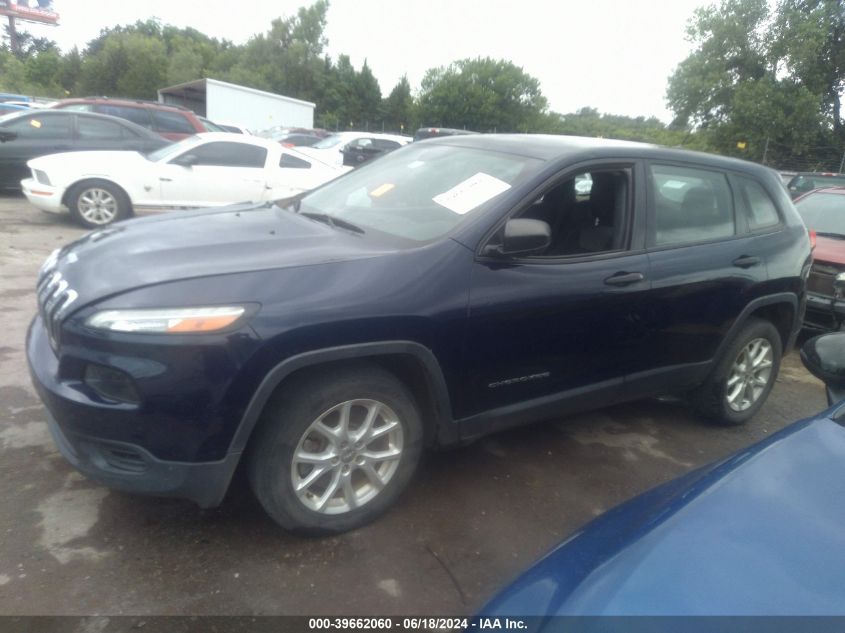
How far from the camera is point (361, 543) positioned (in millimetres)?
2902

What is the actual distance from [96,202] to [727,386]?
302 inches

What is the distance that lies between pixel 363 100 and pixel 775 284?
1938 inches

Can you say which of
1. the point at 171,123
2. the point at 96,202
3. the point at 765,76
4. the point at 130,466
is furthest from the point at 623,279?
the point at 765,76

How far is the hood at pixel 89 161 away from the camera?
332 inches

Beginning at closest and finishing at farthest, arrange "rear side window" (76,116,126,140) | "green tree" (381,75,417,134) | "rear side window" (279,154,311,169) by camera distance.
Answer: "rear side window" (279,154,311,169)
"rear side window" (76,116,126,140)
"green tree" (381,75,417,134)

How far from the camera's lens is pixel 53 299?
2.75 meters

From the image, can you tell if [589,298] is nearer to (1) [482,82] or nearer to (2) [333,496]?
(2) [333,496]

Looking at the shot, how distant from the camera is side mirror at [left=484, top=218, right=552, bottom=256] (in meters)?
3.01

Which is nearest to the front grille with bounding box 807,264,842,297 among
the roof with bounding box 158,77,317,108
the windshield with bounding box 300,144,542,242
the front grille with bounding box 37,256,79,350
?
the windshield with bounding box 300,144,542,242

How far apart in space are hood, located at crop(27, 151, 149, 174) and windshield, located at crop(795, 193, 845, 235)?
808 centimetres

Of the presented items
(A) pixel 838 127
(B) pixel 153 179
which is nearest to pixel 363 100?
(A) pixel 838 127

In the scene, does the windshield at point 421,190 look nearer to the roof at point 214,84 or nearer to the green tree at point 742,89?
the roof at point 214,84

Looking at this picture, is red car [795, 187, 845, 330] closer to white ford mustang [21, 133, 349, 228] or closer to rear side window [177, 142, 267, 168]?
white ford mustang [21, 133, 349, 228]

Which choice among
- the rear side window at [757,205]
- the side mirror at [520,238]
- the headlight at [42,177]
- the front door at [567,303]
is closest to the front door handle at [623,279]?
the front door at [567,303]
